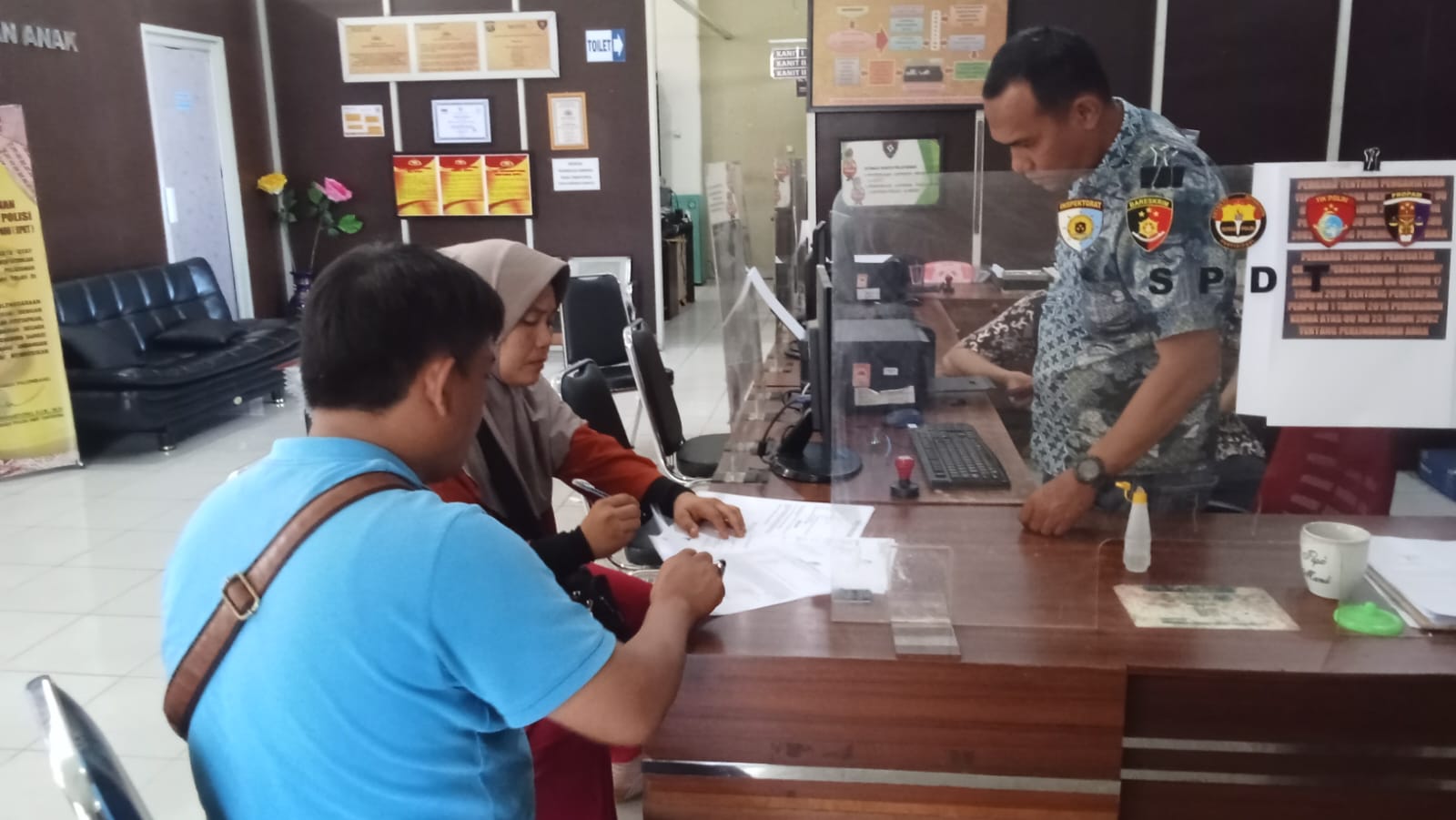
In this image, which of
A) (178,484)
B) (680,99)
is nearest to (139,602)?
(178,484)

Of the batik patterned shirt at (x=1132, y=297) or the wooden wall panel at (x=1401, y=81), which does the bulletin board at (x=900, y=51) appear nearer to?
the wooden wall panel at (x=1401, y=81)

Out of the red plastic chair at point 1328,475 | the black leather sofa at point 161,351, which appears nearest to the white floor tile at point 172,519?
the black leather sofa at point 161,351

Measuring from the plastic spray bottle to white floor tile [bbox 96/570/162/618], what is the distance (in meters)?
2.83

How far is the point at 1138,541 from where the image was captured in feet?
5.05

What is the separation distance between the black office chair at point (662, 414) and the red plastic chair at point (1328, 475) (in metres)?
1.50

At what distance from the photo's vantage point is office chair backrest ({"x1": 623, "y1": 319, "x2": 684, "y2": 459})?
303 centimetres

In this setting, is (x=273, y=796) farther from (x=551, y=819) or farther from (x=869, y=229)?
(x=869, y=229)

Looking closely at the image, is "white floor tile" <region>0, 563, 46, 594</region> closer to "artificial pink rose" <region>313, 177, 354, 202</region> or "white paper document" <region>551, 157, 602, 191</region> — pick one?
"artificial pink rose" <region>313, 177, 354, 202</region>

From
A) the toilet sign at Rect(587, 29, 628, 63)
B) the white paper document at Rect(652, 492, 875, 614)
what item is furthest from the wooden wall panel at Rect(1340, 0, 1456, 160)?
the toilet sign at Rect(587, 29, 628, 63)

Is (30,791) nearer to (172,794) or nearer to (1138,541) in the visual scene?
(172,794)

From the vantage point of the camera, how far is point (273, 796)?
0.97 meters

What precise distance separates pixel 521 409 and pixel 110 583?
2348 mm

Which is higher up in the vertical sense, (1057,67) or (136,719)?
(1057,67)

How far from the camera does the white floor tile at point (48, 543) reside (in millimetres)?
3709
